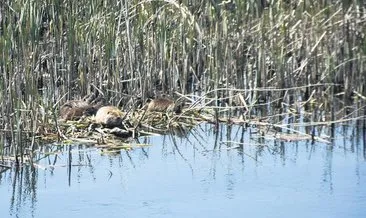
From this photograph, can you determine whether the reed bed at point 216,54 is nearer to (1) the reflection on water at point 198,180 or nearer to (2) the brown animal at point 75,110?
(2) the brown animal at point 75,110

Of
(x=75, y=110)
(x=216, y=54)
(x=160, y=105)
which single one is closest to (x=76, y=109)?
(x=75, y=110)

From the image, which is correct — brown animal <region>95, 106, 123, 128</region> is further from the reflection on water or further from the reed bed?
the reed bed

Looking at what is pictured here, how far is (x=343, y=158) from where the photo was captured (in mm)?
8438

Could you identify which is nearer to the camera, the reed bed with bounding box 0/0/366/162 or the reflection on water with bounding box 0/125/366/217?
the reflection on water with bounding box 0/125/366/217

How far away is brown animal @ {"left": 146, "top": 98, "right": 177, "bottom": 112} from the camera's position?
978 cm

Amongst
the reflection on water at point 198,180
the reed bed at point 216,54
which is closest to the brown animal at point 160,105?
the reed bed at point 216,54

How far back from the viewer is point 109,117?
9.16m

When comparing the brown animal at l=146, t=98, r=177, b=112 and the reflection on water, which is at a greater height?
the brown animal at l=146, t=98, r=177, b=112

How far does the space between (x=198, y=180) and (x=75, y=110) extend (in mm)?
1952

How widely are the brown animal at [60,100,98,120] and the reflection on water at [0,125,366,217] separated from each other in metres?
0.65

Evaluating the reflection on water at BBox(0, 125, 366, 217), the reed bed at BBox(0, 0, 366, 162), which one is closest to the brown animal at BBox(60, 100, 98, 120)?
the reed bed at BBox(0, 0, 366, 162)

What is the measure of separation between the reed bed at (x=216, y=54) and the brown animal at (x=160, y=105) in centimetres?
20

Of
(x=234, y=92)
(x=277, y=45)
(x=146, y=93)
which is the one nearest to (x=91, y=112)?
(x=146, y=93)

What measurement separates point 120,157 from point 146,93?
5.74ft
